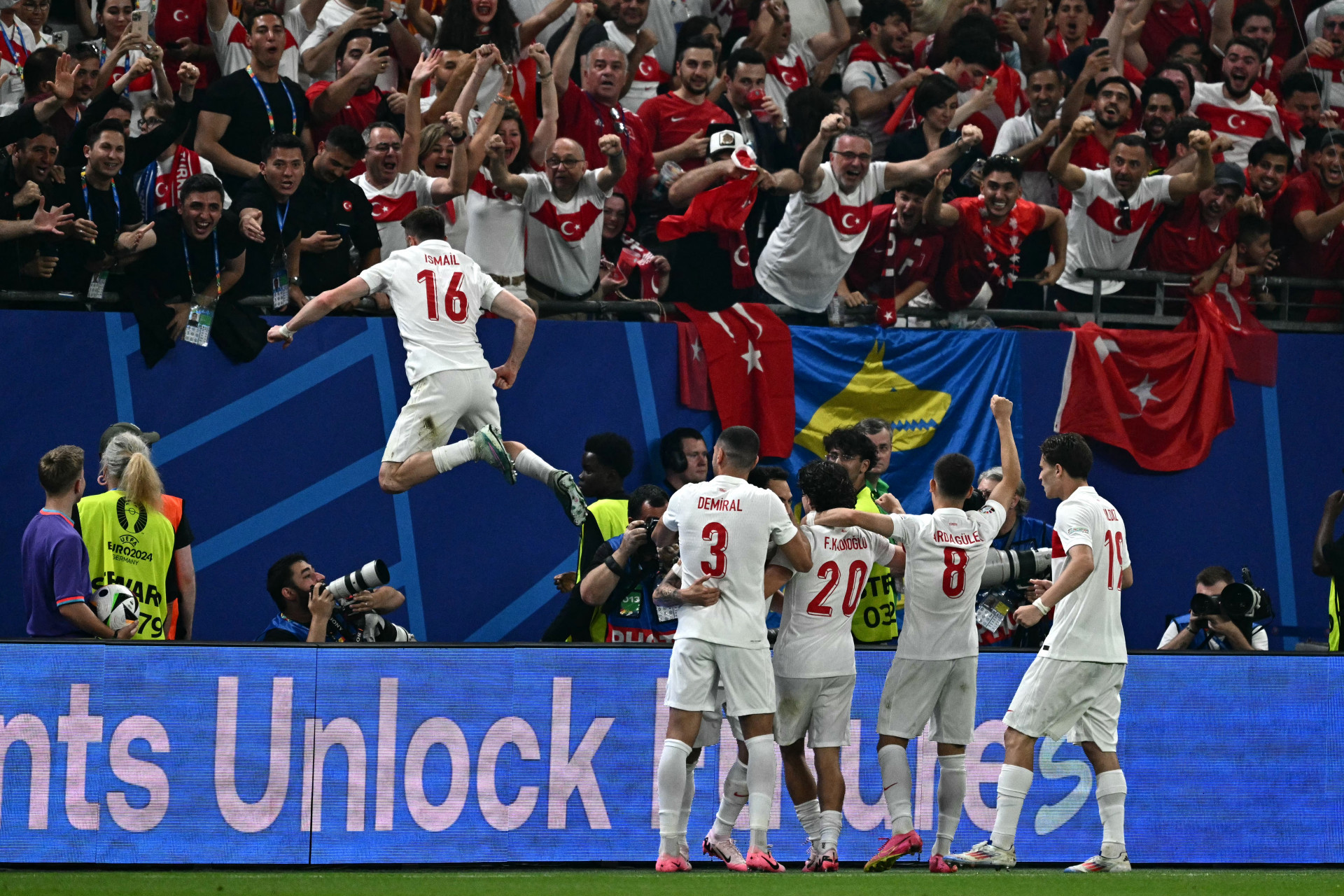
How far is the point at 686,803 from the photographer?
315 inches

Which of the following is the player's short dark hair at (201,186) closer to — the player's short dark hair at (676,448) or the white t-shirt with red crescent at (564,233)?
the white t-shirt with red crescent at (564,233)

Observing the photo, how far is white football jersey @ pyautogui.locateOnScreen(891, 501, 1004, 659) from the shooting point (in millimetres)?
8164

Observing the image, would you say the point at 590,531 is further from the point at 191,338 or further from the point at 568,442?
the point at 191,338

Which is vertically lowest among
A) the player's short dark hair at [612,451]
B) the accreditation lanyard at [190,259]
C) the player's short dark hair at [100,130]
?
the player's short dark hair at [612,451]

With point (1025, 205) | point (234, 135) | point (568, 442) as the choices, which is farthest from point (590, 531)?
point (1025, 205)

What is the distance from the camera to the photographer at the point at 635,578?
8.70 metres

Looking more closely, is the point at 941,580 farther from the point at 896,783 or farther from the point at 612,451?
the point at 612,451

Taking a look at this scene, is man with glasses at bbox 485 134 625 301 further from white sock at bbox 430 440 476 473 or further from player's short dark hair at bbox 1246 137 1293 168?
player's short dark hair at bbox 1246 137 1293 168

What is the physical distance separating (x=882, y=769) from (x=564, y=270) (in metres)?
5.01

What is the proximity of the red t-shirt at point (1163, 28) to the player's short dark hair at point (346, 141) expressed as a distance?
8.70 metres

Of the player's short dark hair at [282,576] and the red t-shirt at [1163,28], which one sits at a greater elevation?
the red t-shirt at [1163,28]

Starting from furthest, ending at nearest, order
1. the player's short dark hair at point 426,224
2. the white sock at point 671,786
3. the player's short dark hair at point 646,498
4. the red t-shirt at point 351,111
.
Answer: the red t-shirt at point 351,111 < the player's short dark hair at point 426,224 < the player's short dark hair at point 646,498 < the white sock at point 671,786

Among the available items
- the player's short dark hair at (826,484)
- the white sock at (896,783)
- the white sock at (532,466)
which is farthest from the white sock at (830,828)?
the white sock at (532,466)

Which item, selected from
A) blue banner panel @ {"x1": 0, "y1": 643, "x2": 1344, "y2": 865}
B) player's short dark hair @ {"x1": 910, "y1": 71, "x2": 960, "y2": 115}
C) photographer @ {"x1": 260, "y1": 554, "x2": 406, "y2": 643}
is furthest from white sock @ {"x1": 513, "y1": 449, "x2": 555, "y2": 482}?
player's short dark hair @ {"x1": 910, "y1": 71, "x2": 960, "y2": 115}
